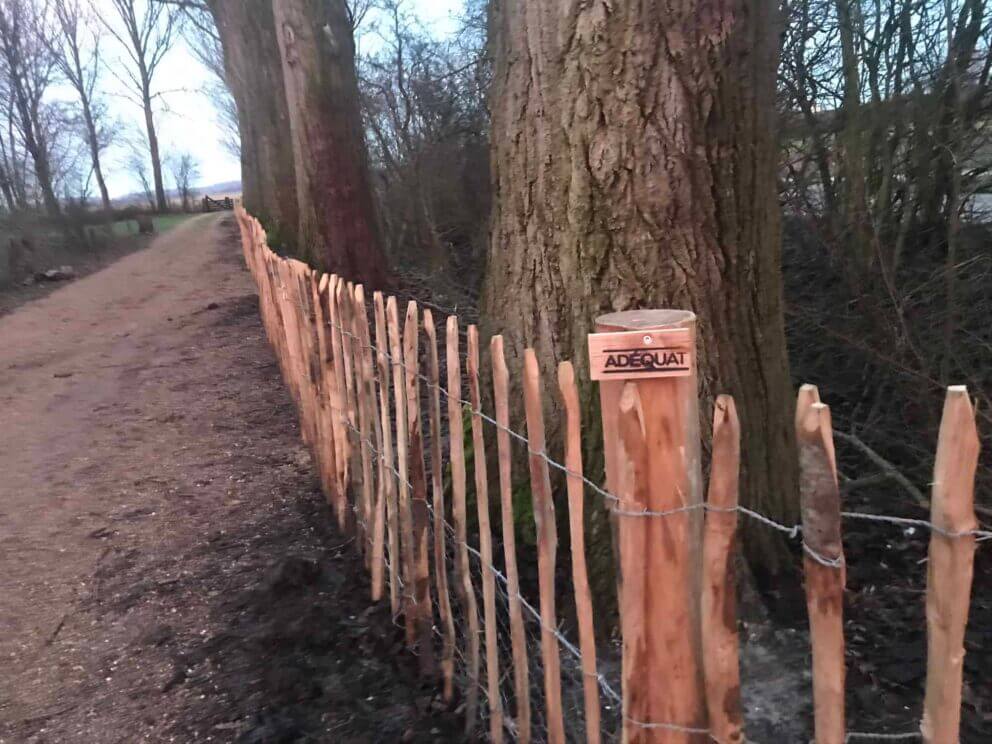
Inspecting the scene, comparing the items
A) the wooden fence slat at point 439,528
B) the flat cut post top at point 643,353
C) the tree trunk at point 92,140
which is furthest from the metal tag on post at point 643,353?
the tree trunk at point 92,140

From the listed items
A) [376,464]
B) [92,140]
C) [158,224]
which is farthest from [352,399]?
[92,140]

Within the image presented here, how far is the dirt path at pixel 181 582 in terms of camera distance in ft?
9.67

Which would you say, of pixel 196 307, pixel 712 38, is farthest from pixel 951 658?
pixel 196 307

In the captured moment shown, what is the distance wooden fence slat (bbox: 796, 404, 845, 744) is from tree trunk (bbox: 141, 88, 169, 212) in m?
44.1

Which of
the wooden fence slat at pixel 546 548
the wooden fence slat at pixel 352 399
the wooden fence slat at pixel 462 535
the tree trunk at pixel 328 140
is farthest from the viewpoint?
the tree trunk at pixel 328 140

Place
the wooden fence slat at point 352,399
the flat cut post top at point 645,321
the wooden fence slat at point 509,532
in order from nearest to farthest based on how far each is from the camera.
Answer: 1. the flat cut post top at point 645,321
2. the wooden fence slat at point 509,532
3. the wooden fence slat at point 352,399

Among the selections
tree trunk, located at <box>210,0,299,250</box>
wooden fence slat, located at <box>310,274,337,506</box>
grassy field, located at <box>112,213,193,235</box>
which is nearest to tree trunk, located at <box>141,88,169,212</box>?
grassy field, located at <box>112,213,193,235</box>

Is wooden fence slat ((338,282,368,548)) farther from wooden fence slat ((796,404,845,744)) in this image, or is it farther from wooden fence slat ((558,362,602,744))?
wooden fence slat ((796,404,845,744))

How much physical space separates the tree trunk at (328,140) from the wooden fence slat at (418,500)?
706 cm

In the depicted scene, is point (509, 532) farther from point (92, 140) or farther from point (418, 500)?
point (92, 140)

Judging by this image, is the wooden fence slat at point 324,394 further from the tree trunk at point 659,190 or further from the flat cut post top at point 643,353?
the flat cut post top at point 643,353

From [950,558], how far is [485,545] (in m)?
1.49

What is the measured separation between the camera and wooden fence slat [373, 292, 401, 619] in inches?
122

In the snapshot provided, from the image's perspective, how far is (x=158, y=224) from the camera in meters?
35.4
